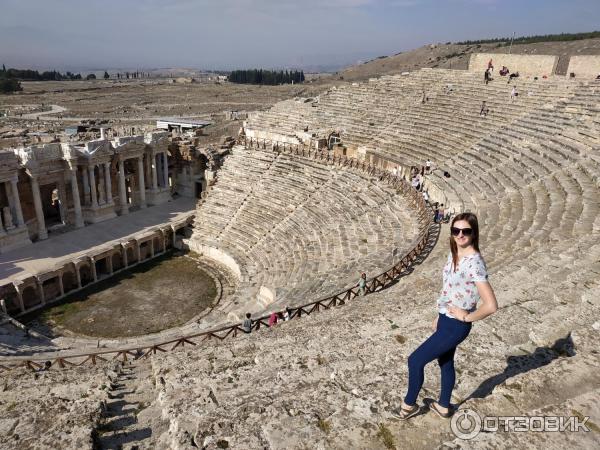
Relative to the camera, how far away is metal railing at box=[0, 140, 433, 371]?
10.6 metres

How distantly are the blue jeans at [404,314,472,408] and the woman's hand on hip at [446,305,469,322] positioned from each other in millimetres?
77

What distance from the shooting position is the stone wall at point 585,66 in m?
27.6

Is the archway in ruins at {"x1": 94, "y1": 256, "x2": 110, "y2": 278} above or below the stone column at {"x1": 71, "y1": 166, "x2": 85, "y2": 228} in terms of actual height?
below

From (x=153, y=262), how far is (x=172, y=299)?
4833 millimetres

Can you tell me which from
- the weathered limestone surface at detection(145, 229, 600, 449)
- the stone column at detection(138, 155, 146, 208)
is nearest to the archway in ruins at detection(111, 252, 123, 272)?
the stone column at detection(138, 155, 146, 208)

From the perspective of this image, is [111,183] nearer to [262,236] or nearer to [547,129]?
[262,236]

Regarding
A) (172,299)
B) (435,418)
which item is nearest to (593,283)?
(435,418)

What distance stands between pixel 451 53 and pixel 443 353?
297 feet

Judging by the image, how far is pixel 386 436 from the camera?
16.0ft

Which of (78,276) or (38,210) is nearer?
(78,276)

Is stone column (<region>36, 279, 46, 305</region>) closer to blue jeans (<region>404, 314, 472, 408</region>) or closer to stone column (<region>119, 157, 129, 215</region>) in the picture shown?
stone column (<region>119, 157, 129, 215</region>)

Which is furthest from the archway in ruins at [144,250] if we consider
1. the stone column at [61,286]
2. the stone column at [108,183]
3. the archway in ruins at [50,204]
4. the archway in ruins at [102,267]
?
the archway in ruins at [50,204]

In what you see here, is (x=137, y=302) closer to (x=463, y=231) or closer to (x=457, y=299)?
(x=457, y=299)

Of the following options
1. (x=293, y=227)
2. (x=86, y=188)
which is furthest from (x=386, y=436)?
(x=86, y=188)
